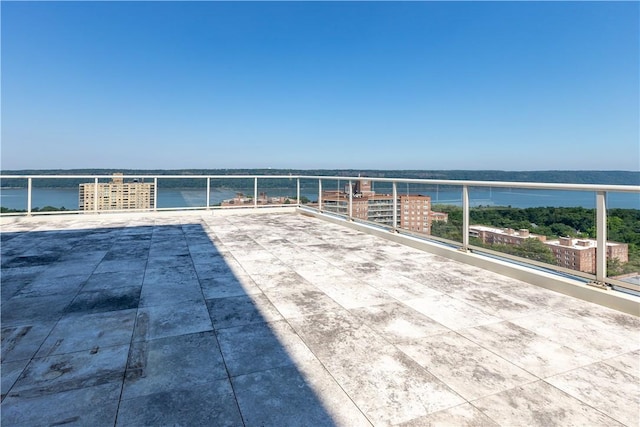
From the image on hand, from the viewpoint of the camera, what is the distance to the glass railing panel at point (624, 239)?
217cm

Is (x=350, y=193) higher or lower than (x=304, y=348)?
higher

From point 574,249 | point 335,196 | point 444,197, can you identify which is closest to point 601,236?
point 574,249

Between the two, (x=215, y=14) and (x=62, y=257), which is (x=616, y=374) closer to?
(x=62, y=257)

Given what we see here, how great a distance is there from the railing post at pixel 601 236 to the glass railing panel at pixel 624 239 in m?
0.02

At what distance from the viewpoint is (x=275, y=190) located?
8.76m

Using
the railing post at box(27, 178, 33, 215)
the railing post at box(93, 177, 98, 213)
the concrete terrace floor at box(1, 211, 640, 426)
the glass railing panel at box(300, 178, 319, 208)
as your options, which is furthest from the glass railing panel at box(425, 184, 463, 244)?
the railing post at box(27, 178, 33, 215)

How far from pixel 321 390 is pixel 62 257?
3.97 meters

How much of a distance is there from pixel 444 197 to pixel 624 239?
1.65 m

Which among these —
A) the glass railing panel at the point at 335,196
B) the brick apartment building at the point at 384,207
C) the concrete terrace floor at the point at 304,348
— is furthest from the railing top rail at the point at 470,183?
the concrete terrace floor at the point at 304,348

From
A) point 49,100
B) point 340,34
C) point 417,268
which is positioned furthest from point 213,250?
point 49,100

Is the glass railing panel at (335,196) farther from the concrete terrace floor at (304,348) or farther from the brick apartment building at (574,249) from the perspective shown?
the brick apartment building at (574,249)

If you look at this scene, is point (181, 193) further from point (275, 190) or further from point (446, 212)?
point (446, 212)

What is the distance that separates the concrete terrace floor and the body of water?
77 cm

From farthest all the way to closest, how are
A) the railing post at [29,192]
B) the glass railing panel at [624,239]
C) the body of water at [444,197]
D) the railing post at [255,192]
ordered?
the railing post at [255,192] < the railing post at [29,192] < the body of water at [444,197] < the glass railing panel at [624,239]
